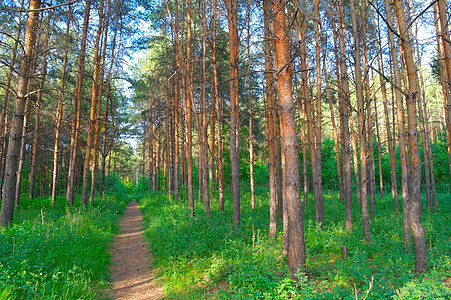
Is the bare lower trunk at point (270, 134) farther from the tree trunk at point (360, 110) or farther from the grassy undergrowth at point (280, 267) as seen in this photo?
the tree trunk at point (360, 110)

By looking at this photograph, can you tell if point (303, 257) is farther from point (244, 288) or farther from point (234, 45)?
point (234, 45)

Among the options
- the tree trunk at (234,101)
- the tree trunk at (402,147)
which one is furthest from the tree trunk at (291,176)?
the tree trunk at (234,101)

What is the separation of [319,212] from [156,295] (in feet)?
22.9

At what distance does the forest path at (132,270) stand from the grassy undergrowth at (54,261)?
28 centimetres

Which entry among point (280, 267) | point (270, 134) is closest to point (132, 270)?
point (280, 267)

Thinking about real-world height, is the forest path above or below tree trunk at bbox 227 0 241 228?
below

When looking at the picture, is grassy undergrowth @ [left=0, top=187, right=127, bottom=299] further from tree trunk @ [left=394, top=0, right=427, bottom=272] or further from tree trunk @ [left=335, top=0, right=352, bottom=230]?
tree trunk @ [left=335, top=0, right=352, bottom=230]

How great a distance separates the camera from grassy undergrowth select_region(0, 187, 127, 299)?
4.02 meters

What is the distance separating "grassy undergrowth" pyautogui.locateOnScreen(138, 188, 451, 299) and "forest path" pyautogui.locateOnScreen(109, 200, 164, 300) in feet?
0.93

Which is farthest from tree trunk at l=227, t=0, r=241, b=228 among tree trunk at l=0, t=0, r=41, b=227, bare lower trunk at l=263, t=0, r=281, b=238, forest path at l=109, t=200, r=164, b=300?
tree trunk at l=0, t=0, r=41, b=227

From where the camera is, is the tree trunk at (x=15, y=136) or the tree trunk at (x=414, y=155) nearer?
the tree trunk at (x=414, y=155)

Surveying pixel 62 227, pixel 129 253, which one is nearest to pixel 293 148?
pixel 129 253

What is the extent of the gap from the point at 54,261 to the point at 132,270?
1763 mm

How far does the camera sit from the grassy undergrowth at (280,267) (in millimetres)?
3970
